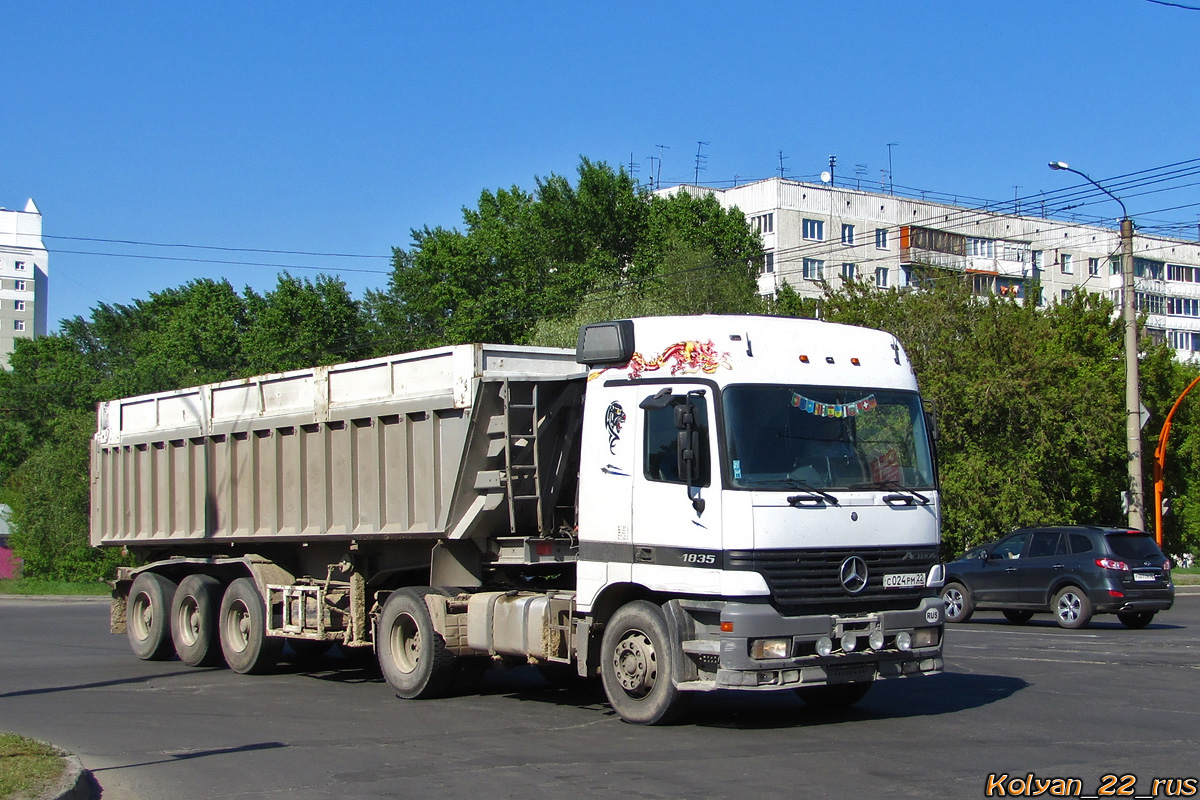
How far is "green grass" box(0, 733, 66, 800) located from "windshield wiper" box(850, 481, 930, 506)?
19.3 ft

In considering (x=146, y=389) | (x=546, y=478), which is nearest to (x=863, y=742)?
(x=546, y=478)

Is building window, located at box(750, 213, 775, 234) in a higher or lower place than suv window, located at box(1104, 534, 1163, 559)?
higher

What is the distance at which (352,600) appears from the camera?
529 inches

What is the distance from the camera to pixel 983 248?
81.1 metres

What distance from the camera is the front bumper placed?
916 centimetres

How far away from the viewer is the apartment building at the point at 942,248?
7306 centimetres

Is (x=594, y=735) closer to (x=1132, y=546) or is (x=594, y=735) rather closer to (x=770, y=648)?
(x=770, y=648)

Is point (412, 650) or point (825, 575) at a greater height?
point (825, 575)

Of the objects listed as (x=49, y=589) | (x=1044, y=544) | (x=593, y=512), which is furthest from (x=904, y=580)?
(x=49, y=589)

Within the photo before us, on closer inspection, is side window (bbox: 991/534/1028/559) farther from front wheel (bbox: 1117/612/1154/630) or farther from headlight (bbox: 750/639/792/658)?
headlight (bbox: 750/639/792/658)

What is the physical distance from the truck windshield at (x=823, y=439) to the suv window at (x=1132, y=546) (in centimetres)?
1060

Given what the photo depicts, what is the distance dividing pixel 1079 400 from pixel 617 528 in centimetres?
2659

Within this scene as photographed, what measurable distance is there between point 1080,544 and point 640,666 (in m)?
12.3

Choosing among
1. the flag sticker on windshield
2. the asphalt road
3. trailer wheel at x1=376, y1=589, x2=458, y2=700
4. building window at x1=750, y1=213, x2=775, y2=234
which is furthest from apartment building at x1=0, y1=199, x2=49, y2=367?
the flag sticker on windshield
